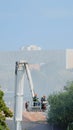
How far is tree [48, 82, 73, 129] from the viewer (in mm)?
32250

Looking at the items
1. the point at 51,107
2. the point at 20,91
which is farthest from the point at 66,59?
the point at 20,91

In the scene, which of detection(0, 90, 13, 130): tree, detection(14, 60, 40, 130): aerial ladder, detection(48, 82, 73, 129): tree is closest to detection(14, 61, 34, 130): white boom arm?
detection(14, 60, 40, 130): aerial ladder

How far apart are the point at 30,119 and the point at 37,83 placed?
387ft

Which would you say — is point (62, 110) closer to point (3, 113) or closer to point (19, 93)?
point (19, 93)

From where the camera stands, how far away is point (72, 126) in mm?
31047

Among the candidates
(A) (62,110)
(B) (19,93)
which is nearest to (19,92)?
(B) (19,93)

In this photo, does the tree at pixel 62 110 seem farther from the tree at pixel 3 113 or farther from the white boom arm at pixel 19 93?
the tree at pixel 3 113

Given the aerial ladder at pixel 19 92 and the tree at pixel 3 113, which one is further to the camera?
the aerial ladder at pixel 19 92

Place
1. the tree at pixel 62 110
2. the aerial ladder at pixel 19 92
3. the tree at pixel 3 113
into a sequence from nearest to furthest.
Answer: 1. the tree at pixel 3 113
2. the aerial ladder at pixel 19 92
3. the tree at pixel 62 110

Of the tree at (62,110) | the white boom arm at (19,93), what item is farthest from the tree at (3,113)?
the tree at (62,110)

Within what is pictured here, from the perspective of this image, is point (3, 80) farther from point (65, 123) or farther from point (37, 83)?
point (65, 123)

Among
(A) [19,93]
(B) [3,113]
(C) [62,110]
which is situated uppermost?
(A) [19,93]

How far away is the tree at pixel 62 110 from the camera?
1270 inches

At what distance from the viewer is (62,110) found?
32.4m
